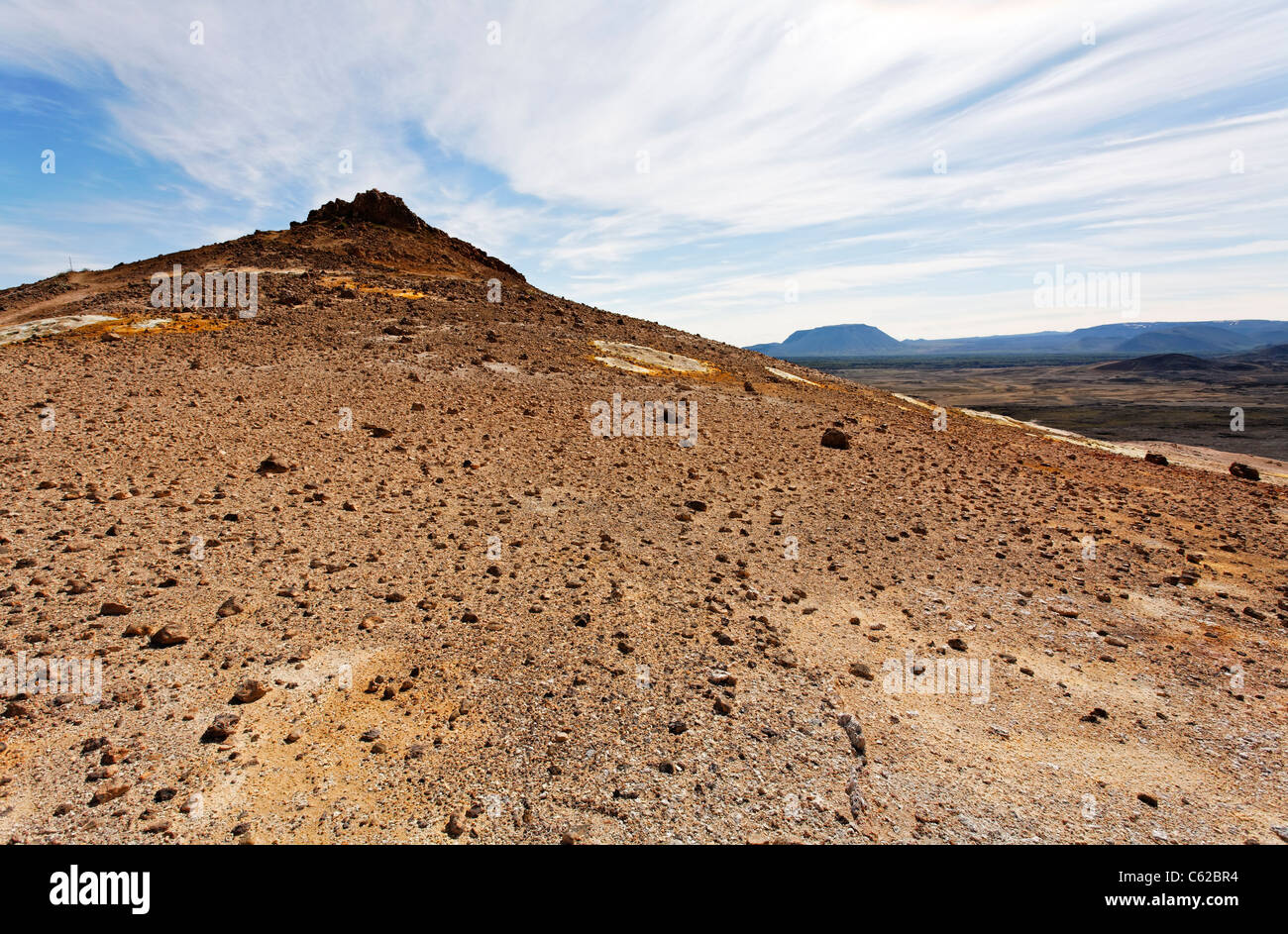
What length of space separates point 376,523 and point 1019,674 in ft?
29.9

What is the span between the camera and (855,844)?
15.1 feet

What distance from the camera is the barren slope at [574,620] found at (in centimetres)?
488

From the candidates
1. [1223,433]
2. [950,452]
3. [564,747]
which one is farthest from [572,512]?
[1223,433]

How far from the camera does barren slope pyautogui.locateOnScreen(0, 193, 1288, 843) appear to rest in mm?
4879

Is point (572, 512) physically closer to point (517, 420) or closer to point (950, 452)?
point (517, 420)

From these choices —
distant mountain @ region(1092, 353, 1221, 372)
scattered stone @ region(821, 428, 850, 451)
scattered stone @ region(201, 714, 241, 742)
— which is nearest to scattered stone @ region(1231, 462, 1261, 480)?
scattered stone @ region(821, 428, 850, 451)

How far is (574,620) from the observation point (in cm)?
747

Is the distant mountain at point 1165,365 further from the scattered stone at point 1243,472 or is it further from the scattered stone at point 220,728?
the scattered stone at point 220,728

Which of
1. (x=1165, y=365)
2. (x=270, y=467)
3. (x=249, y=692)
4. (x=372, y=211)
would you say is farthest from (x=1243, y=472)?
(x=1165, y=365)

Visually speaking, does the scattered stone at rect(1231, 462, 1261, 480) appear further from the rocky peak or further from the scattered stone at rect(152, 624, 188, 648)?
the rocky peak

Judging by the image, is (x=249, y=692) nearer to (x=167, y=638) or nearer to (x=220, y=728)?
(x=220, y=728)

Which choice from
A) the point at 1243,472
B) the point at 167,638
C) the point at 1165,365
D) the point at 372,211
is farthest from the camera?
the point at 1165,365

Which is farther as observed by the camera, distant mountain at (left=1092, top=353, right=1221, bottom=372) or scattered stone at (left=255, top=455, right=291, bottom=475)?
distant mountain at (left=1092, top=353, right=1221, bottom=372)

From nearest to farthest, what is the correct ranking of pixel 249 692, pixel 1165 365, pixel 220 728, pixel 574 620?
1. pixel 220 728
2. pixel 249 692
3. pixel 574 620
4. pixel 1165 365
